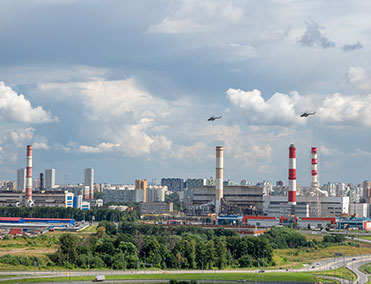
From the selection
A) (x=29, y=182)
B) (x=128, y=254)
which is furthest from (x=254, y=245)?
(x=29, y=182)

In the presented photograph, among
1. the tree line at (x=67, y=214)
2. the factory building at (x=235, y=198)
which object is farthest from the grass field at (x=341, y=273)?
the tree line at (x=67, y=214)

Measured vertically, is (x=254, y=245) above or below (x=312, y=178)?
below

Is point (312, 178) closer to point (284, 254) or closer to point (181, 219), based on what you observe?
point (181, 219)

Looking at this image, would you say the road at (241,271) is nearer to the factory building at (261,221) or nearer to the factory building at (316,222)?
the factory building at (316,222)

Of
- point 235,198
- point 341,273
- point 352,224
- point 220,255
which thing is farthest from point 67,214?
point 341,273

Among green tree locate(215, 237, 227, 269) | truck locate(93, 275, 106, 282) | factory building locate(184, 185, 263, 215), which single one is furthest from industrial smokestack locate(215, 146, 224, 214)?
truck locate(93, 275, 106, 282)

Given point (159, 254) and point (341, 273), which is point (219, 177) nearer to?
point (159, 254)

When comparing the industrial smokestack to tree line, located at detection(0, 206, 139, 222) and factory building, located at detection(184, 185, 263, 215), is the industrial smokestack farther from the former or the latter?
tree line, located at detection(0, 206, 139, 222)

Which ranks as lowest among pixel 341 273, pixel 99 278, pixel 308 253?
pixel 308 253

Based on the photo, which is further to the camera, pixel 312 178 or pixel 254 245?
pixel 312 178

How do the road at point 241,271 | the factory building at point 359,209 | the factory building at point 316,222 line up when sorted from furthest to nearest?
the factory building at point 359,209 < the factory building at point 316,222 < the road at point 241,271

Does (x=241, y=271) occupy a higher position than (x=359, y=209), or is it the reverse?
(x=359, y=209)
